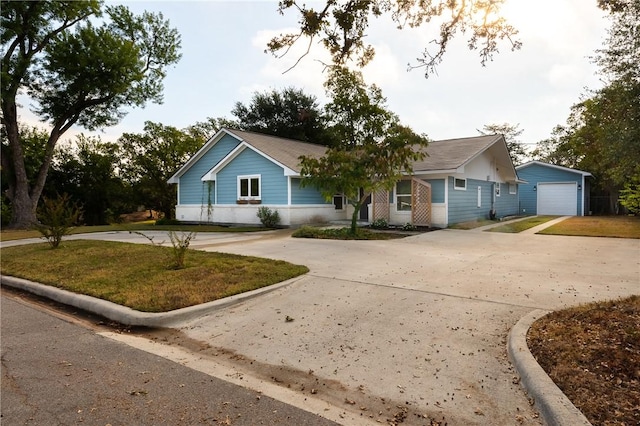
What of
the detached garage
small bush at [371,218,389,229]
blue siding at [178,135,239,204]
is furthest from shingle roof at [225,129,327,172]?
the detached garage

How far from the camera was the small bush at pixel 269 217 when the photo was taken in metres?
17.1

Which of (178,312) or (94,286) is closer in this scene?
(178,312)

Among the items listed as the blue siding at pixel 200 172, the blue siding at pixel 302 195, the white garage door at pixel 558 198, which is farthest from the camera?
the white garage door at pixel 558 198

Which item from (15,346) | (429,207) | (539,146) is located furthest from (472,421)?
(539,146)

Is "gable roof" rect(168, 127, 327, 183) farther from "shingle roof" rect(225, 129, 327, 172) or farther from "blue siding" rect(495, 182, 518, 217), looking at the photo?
"blue siding" rect(495, 182, 518, 217)

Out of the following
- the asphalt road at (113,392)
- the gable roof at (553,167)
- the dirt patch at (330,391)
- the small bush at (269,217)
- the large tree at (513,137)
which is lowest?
the dirt patch at (330,391)

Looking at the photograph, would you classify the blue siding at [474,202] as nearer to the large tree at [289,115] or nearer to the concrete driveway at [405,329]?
the concrete driveway at [405,329]

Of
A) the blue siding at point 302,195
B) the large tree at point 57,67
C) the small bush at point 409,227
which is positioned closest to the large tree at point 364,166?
the small bush at point 409,227

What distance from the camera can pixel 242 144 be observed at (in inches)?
731

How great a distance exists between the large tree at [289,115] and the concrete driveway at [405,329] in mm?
27216

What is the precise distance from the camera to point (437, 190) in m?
16.3

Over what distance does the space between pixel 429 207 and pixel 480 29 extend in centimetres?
1098

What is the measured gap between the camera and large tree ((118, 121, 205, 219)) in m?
29.3

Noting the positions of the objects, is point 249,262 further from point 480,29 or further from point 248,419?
point 480,29
